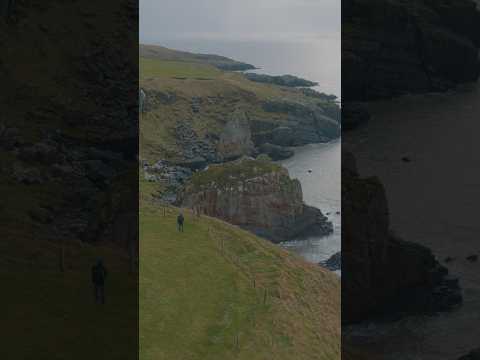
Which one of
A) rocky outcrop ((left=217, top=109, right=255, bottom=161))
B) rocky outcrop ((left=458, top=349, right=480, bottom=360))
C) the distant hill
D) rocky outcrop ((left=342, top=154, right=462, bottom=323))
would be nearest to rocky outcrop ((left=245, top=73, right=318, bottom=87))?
the distant hill

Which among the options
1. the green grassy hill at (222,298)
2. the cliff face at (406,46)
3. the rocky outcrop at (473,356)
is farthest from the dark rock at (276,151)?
the rocky outcrop at (473,356)

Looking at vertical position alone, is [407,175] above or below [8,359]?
above

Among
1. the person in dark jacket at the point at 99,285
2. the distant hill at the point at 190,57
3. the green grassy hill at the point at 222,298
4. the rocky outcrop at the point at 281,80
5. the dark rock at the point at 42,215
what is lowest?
the green grassy hill at the point at 222,298

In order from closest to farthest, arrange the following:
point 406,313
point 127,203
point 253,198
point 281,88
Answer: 1. point 406,313
2. point 127,203
3. point 253,198
4. point 281,88

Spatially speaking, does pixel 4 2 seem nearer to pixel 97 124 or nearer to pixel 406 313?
pixel 97 124

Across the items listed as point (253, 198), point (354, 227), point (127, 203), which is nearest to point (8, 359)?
point (127, 203)

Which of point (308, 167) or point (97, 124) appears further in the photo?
point (308, 167)

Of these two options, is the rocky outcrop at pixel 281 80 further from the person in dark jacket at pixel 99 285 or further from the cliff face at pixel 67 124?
the person in dark jacket at pixel 99 285
